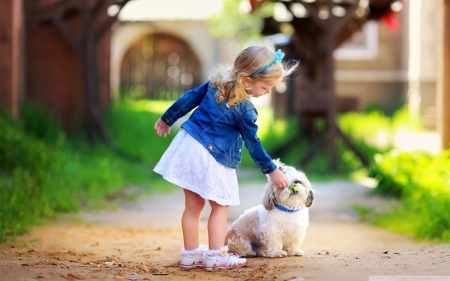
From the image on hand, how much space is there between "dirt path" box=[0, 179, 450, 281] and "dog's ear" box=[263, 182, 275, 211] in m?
0.38

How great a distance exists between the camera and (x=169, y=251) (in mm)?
5809

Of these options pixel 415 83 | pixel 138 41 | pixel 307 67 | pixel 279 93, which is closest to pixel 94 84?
pixel 307 67

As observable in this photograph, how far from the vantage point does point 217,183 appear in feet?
15.5

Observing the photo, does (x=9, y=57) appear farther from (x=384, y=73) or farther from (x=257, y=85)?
(x=384, y=73)

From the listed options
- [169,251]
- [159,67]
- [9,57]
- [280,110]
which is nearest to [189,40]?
[159,67]

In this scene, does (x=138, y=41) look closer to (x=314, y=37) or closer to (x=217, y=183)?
(x=314, y=37)

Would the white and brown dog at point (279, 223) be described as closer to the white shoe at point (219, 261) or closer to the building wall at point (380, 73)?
the white shoe at point (219, 261)

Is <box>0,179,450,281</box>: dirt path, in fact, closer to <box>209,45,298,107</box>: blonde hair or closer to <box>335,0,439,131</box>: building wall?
<box>209,45,298,107</box>: blonde hair

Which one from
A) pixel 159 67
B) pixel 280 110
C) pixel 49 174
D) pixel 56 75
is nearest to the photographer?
pixel 49 174

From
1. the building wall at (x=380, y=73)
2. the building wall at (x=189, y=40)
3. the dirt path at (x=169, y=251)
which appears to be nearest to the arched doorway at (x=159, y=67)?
the building wall at (x=189, y=40)

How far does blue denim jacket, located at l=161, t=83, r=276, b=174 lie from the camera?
470 cm

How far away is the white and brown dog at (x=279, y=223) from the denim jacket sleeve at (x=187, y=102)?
0.72m

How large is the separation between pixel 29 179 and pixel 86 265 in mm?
2937

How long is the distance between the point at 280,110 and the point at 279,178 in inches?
574
